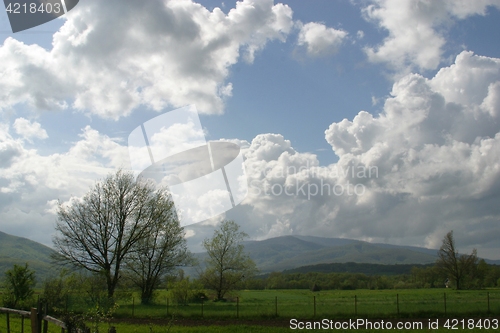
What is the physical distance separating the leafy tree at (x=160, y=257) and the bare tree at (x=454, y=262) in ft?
158

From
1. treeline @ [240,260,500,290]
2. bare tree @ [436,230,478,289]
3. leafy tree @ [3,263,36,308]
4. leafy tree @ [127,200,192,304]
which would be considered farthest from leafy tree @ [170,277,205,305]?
bare tree @ [436,230,478,289]

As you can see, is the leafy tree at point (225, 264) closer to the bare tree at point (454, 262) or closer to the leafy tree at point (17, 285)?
the leafy tree at point (17, 285)

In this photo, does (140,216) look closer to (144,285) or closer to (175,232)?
(175,232)

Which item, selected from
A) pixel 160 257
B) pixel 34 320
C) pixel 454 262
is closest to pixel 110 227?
pixel 160 257

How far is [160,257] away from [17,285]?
12.6 meters

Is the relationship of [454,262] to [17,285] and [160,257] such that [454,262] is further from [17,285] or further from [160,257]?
[17,285]

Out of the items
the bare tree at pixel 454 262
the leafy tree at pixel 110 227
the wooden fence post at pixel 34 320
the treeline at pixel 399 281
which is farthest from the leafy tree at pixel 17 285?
the bare tree at pixel 454 262

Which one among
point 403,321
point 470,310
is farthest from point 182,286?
point 470,310

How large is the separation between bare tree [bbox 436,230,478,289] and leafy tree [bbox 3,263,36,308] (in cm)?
6160

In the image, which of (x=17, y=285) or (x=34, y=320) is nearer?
(x=34, y=320)

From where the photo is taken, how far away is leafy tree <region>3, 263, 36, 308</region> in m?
30.2

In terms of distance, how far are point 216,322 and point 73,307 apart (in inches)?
424

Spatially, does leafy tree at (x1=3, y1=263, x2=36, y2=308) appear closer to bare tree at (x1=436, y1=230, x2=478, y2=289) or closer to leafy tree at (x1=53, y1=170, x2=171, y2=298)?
leafy tree at (x1=53, y1=170, x2=171, y2=298)

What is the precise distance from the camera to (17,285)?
30734mm
